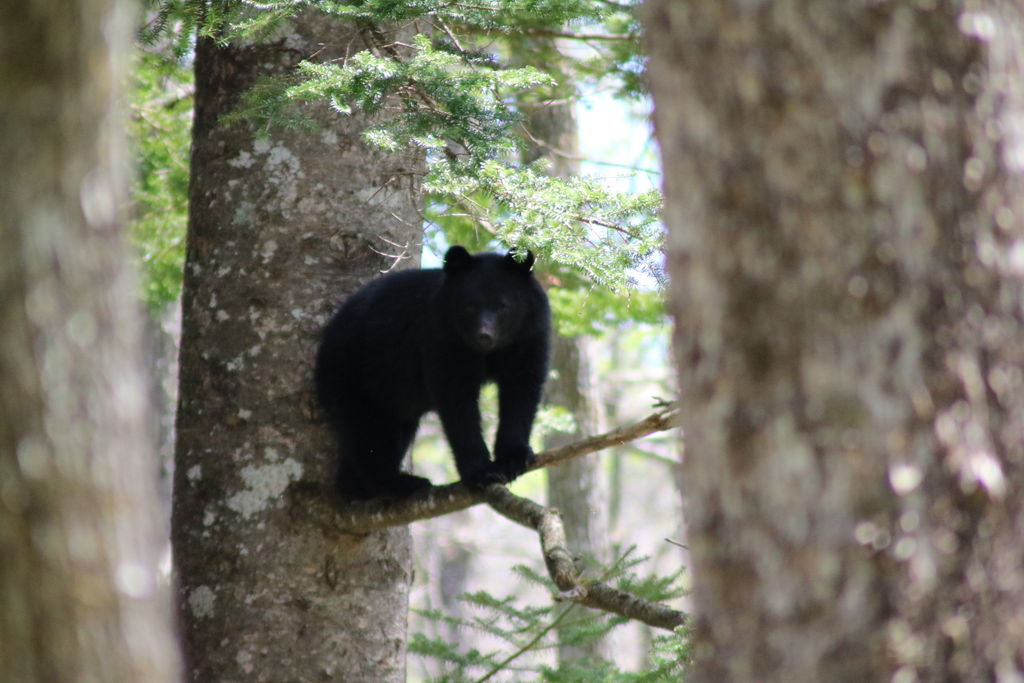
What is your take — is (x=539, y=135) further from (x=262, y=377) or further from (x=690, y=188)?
(x=690, y=188)

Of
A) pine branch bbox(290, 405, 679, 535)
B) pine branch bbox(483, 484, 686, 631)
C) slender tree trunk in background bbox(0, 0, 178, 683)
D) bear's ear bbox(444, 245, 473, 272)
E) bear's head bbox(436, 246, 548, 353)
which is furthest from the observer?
bear's ear bbox(444, 245, 473, 272)

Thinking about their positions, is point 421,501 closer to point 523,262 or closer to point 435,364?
point 435,364

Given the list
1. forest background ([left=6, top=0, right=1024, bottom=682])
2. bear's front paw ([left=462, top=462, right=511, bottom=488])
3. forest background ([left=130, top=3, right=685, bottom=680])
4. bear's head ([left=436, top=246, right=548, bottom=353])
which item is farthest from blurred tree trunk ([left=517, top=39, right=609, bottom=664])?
forest background ([left=6, top=0, right=1024, bottom=682])

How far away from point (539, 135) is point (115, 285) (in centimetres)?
931

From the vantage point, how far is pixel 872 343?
2.02 meters

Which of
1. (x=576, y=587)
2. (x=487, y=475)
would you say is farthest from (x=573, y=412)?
(x=576, y=587)

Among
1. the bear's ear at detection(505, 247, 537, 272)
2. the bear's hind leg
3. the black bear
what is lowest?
the bear's hind leg

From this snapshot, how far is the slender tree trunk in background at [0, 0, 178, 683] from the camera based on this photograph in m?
1.87

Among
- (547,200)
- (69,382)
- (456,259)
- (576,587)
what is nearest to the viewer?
(69,382)

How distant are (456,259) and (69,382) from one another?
393 centimetres

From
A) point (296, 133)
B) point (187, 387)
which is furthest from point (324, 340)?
point (296, 133)

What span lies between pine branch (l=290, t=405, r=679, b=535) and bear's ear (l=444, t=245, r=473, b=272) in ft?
4.49

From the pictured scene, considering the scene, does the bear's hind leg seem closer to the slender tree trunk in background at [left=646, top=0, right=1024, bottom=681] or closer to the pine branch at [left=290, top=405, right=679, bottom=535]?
the pine branch at [left=290, top=405, right=679, bottom=535]

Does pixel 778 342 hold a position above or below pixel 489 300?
above
